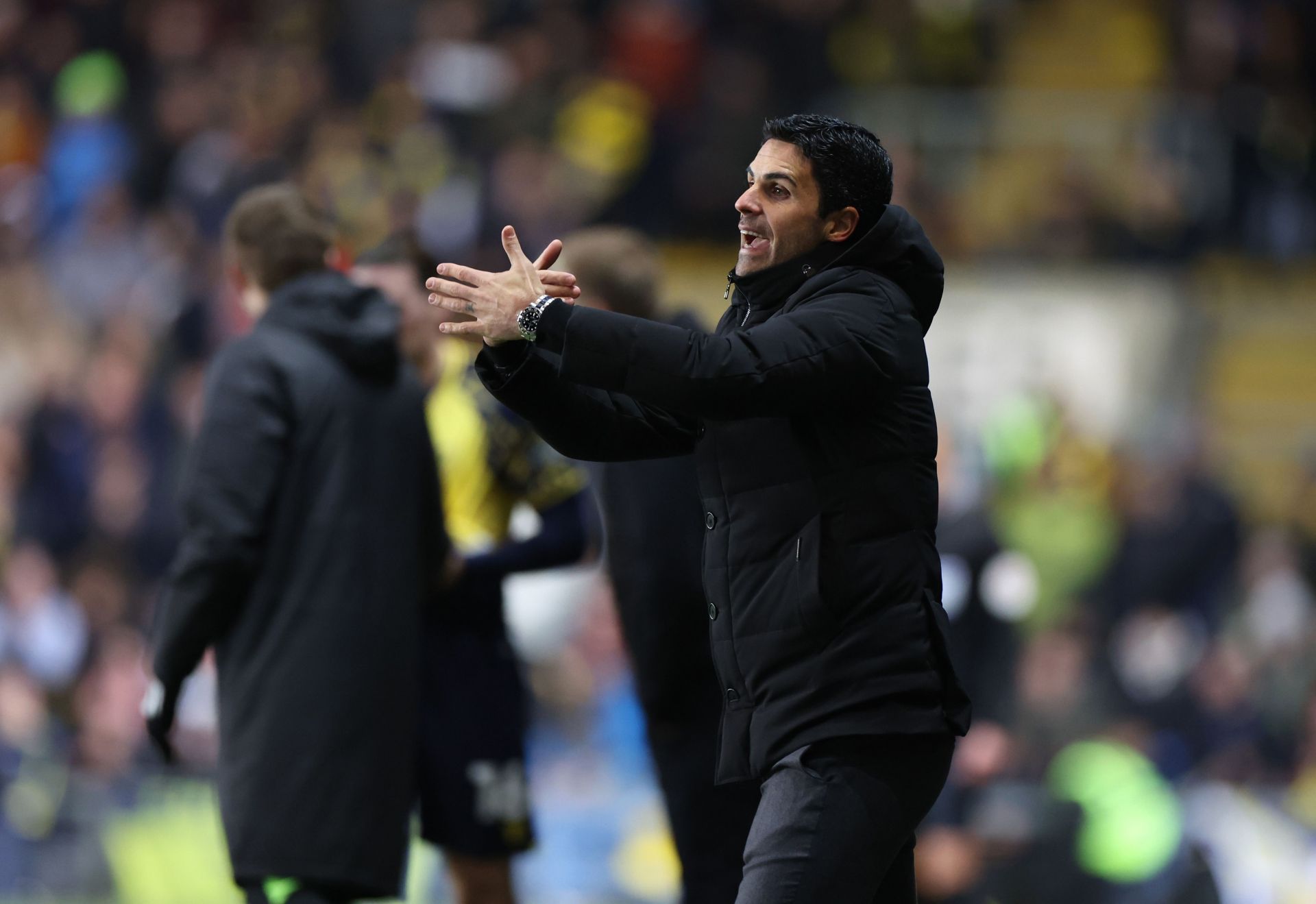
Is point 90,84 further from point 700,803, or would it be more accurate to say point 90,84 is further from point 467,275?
point 467,275

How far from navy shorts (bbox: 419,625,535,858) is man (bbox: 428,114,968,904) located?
6.04 feet

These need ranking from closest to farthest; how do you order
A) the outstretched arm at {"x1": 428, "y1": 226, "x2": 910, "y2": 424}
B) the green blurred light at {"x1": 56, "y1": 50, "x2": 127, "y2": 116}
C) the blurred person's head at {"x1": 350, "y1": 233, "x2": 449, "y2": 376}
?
the outstretched arm at {"x1": 428, "y1": 226, "x2": 910, "y2": 424}
the blurred person's head at {"x1": 350, "y1": 233, "x2": 449, "y2": 376}
the green blurred light at {"x1": 56, "y1": 50, "x2": 127, "y2": 116}

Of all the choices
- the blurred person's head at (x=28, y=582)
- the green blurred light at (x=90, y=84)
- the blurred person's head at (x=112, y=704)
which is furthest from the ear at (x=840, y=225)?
the green blurred light at (x=90, y=84)

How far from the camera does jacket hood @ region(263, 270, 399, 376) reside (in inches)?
210

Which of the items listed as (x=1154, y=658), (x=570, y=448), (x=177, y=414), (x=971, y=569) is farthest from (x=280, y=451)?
(x=177, y=414)

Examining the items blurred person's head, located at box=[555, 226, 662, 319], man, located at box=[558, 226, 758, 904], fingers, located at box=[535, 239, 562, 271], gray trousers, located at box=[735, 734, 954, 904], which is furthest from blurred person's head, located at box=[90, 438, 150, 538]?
gray trousers, located at box=[735, 734, 954, 904]

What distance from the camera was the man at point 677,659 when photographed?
5.41 meters

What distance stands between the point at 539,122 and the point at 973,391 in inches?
137

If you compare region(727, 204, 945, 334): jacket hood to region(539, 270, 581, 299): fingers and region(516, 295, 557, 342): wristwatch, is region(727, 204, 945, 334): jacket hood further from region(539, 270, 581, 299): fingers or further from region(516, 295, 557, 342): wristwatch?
region(516, 295, 557, 342): wristwatch

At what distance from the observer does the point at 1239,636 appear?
10555 mm

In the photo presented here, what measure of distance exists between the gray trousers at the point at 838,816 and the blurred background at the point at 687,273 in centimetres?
462

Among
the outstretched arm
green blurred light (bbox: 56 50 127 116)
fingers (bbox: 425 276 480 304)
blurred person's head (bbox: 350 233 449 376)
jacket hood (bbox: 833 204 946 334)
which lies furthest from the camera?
green blurred light (bbox: 56 50 127 116)

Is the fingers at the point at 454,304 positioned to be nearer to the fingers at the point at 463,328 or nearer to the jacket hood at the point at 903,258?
the fingers at the point at 463,328

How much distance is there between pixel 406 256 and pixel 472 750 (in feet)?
4.99
